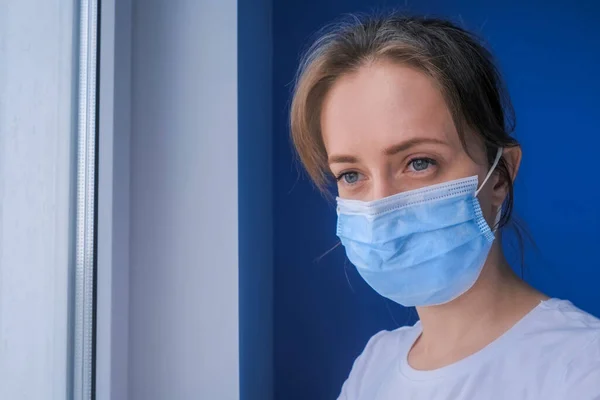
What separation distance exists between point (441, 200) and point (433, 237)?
58 mm

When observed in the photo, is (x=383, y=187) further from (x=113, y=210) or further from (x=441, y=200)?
(x=113, y=210)

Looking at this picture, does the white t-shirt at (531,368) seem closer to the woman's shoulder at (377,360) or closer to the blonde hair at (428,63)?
the woman's shoulder at (377,360)

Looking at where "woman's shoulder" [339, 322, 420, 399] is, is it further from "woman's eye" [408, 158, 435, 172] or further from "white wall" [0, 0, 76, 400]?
"white wall" [0, 0, 76, 400]

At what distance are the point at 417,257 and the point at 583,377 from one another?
0.89 ft

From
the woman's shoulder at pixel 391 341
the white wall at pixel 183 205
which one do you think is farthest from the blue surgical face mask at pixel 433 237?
the white wall at pixel 183 205

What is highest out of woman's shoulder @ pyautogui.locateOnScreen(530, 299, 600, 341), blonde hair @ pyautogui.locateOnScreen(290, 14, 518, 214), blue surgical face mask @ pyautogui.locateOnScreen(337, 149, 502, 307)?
blonde hair @ pyautogui.locateOnScreen(290, 14, 518, 214)

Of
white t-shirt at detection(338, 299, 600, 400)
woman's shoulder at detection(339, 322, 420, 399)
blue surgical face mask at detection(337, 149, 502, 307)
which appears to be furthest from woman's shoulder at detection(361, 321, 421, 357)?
blue surgical face mask at detection(337, 149, 502, 307)

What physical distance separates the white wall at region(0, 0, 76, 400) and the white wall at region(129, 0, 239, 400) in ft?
0.44

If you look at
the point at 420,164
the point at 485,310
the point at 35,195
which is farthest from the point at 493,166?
the point at 35,195

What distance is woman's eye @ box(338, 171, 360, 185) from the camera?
95 cm

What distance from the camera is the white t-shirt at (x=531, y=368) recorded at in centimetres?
72

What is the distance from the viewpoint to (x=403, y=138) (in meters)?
0.85

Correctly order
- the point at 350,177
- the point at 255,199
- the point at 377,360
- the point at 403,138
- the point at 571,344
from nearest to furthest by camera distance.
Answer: the point at 571,344 < the point at 403,138 < the point at 350,177 < the point at 377,360 < the point at 255,199

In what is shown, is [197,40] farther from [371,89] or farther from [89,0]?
[371,89]
